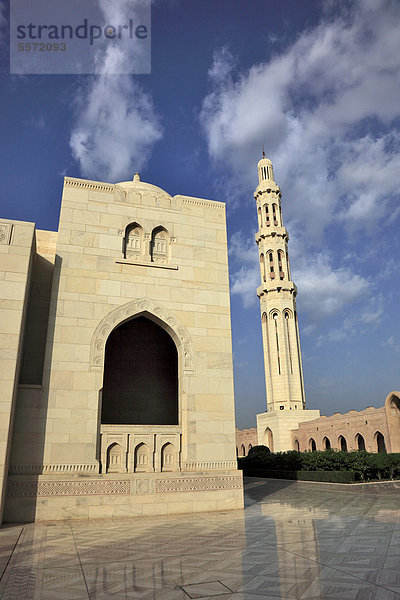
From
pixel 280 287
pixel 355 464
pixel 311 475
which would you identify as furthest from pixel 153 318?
pixel 280 287

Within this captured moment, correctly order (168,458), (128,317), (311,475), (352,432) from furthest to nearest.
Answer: (352,432)
(311,475)
(128,317)
(168,458)

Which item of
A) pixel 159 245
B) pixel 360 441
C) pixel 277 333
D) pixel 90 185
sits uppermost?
pixel 277 333

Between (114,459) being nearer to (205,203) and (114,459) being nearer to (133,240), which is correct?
(133,240)

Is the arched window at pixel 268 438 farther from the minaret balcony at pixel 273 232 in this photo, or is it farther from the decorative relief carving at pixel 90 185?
the decorative relief carving at pixel 90 185

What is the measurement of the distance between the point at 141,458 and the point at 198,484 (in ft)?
5.10

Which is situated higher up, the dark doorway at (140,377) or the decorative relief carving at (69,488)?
the dark doorway at (140,377)

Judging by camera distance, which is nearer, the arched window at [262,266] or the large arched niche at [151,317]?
the large arched niche at [151,317]

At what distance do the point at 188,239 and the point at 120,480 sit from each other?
6824mm

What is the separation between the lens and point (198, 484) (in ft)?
34.8

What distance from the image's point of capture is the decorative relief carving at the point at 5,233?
33.9 feet

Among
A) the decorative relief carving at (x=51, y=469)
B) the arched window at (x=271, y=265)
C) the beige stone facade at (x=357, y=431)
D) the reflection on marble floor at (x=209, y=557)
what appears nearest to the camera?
the reflection on marble floor at (x=209, y=557)

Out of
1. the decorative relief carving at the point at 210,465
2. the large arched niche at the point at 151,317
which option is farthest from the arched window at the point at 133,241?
the decorative relief carving at the point at 210,465

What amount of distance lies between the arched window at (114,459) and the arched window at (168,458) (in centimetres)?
104

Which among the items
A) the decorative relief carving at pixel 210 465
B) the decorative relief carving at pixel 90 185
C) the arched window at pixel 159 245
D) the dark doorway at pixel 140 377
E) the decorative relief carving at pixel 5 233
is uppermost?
the decorative relief carving at pixel 90 185
